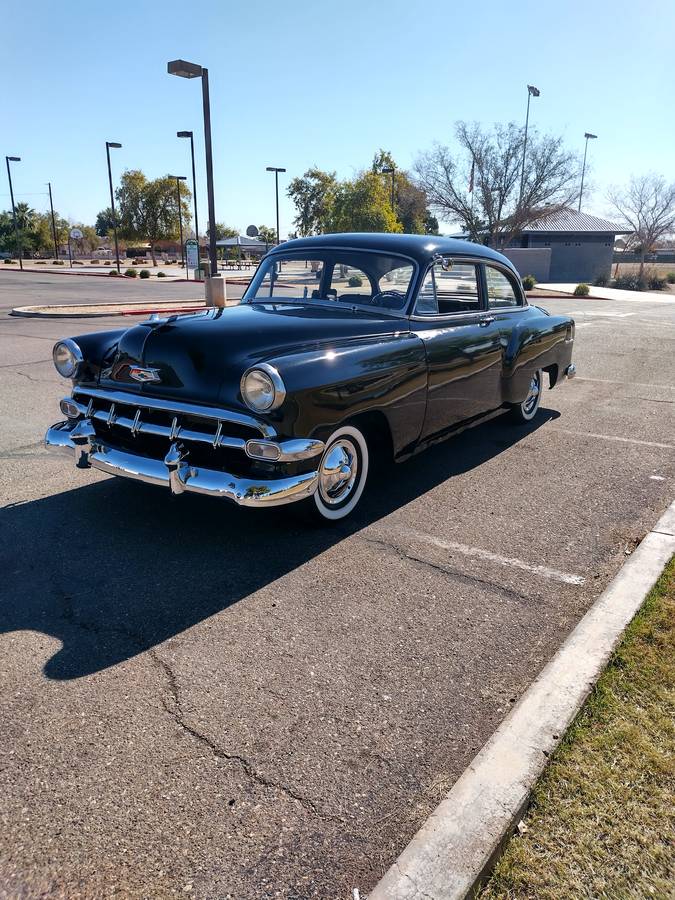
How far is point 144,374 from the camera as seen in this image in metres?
3.87

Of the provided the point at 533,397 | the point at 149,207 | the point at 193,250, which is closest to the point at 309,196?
the point at 149,207

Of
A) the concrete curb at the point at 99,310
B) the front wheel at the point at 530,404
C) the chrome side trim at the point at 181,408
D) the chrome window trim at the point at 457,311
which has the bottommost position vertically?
the front wheel at the point at 530,404

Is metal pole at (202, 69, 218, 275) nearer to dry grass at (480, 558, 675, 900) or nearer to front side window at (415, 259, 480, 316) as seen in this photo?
front side window at (415, 259, 480, 316)

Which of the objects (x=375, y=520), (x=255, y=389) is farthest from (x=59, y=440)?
(x=375, y=520)

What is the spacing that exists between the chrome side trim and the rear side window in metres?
2.89

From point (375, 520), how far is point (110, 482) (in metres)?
1.90

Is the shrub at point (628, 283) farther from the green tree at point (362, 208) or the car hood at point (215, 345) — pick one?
the car hood at point (215, 345)

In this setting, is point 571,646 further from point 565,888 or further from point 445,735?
point 565,888

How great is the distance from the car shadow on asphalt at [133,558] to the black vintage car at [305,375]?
0.34 metres

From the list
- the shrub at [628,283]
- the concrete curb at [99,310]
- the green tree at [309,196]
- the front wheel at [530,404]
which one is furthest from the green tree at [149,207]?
the front wheel at [530,404]

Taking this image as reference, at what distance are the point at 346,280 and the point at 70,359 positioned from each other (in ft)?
6.33

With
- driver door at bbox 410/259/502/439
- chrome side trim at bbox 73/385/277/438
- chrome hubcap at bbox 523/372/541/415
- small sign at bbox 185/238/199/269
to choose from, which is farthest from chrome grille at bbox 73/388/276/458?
small sign at bbox 185/238/199/269

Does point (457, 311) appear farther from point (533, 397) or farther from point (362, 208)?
point (362, 208)

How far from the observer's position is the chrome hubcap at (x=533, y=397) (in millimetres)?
6504
